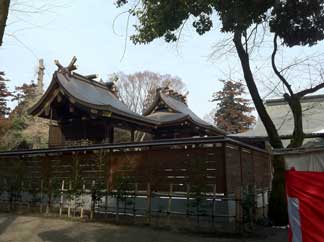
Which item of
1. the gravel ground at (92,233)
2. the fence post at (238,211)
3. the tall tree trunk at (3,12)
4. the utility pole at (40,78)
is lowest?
the gravel ground at (92,233)

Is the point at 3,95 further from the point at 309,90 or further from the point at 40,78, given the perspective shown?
the point at 309,90

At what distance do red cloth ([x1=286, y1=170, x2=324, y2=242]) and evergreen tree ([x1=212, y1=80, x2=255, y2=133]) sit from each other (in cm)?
3673

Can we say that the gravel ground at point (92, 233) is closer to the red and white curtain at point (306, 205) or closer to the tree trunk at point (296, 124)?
the tree trunk at point (296, 124)

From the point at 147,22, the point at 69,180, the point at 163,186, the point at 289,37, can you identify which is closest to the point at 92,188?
the point at 69,180

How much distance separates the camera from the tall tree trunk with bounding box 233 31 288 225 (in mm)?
10680

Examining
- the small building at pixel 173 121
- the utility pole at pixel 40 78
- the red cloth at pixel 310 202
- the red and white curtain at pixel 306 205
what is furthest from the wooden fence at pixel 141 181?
the utility pole at pixel 40 78

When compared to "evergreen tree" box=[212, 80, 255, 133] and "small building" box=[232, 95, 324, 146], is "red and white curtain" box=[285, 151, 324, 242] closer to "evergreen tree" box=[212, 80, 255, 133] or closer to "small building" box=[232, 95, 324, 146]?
"small building" box=[232, 95, 324, 146]

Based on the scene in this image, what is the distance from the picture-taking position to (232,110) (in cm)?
4262

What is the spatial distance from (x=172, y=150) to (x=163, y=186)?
3.70ft

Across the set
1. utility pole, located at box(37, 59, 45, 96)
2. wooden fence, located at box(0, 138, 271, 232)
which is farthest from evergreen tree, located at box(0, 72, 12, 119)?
wooden fence, located at box(0, 138, 271, 232)

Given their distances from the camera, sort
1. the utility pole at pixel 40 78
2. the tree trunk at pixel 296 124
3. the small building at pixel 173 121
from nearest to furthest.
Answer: the tree trunk at pixel 296 124 → the small building at pixel 173 121 → the utility pole at pixel 40 78

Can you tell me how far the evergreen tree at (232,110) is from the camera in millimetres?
41719

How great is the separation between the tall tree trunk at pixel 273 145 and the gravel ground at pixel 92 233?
2.28ft

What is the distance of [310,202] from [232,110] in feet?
126
